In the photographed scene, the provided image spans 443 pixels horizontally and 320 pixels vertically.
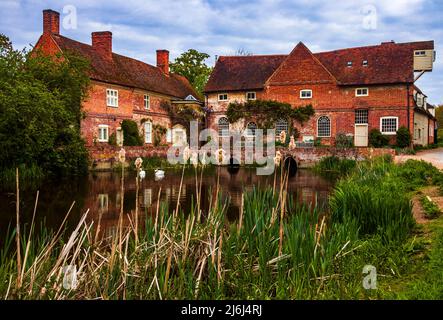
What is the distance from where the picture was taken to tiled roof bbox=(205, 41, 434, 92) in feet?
111

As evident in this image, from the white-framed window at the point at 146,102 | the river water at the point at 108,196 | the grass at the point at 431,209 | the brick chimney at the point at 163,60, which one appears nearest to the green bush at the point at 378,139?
the river water at the point at 108,196

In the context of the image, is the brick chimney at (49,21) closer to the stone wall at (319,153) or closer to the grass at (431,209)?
the stone wall at (319,153)

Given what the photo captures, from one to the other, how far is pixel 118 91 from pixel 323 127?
15936 mm

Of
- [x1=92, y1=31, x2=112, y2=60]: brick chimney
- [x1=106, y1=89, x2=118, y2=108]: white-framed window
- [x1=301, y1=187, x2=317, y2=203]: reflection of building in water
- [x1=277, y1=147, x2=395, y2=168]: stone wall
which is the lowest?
[x1=301, y1=187, x2=317, y2=203]: reflection of building in water

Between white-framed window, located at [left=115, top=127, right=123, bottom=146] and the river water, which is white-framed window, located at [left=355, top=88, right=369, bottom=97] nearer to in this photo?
the river water

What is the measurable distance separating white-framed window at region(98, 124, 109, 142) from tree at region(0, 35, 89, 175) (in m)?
4.07

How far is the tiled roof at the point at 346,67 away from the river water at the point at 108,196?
1428cm

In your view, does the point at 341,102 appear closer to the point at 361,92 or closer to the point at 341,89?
the point at 341,89

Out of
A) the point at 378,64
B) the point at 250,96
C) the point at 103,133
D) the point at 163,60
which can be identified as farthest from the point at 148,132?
the point at 378,64

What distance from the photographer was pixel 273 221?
19.0 feet

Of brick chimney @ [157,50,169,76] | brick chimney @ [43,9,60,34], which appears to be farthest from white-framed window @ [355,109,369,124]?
brick chimney @ [43,9,60,34]

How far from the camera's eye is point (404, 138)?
31594 millimetres

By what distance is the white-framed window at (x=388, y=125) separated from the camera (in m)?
33.4
